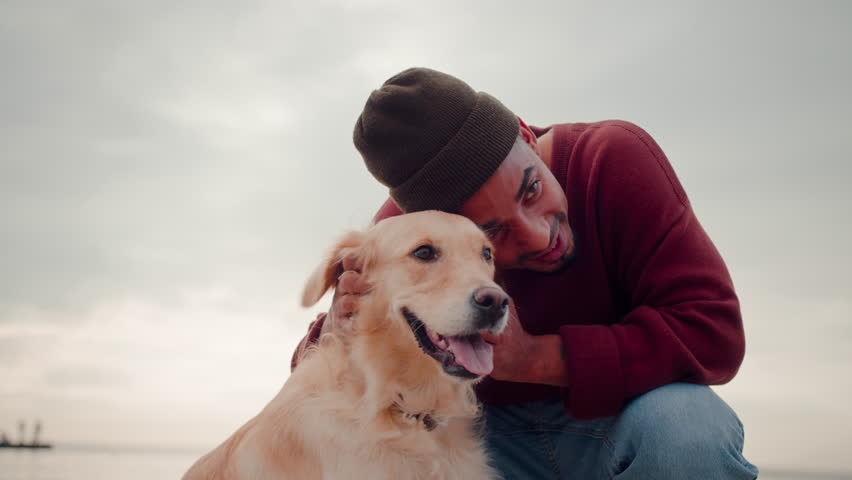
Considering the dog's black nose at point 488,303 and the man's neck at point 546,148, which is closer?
the dog's black nose at point 488,303

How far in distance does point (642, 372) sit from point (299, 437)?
4.21 ft

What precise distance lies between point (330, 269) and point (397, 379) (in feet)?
1.97

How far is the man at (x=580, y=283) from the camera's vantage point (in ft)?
7.48

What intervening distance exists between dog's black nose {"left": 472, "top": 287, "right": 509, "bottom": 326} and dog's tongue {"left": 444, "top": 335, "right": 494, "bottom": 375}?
13 cm

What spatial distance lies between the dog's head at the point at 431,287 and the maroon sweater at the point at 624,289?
1.20 ft

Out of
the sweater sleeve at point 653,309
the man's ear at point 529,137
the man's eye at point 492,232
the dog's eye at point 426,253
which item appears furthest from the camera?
the man's ear at point 529,137

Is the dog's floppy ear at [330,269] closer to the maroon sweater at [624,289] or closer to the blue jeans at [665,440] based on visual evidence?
the maroon sweater at [624,289]

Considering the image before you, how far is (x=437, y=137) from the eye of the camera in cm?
262

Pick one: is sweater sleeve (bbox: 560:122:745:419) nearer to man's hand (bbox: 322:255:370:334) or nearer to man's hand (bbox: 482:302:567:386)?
man's hand (bbox: 482:302:567:386)

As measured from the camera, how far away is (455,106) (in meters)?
2.66

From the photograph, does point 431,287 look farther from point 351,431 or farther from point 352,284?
point 351,431

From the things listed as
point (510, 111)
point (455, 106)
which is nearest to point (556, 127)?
point (510, 111)

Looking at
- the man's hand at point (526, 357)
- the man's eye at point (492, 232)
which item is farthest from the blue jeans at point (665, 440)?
the man's eye at point (492, 232)

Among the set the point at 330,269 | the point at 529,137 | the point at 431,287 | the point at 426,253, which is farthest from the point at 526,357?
the point at 529,137
